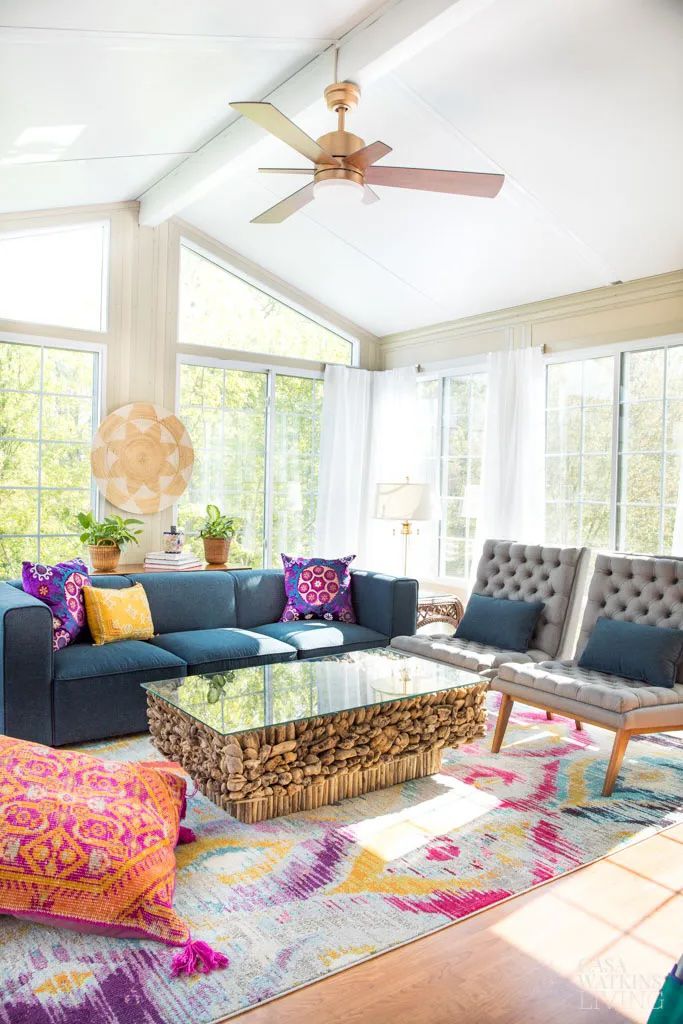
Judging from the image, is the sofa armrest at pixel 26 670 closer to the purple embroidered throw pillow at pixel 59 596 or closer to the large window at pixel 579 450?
the purple embroidered throw pillow at pixel 59 596

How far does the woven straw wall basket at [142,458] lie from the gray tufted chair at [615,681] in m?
2.94

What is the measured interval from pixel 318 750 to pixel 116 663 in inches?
47.7

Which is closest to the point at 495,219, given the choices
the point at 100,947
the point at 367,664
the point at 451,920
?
the point at 367,664

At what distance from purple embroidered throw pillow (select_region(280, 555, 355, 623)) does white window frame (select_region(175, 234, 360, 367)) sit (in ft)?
6.52

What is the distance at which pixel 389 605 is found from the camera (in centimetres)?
477

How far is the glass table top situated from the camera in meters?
2.85

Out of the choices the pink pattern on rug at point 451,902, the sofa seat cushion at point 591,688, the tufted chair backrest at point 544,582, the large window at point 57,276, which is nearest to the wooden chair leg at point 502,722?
the sofa seat cushion at point 591,688

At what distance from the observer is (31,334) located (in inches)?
205

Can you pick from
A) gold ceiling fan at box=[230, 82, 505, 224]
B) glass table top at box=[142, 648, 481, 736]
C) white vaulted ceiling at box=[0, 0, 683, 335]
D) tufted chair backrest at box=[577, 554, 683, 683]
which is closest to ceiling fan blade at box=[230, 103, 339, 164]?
gold ceiling fan at box=[230, 82, 505, 224]

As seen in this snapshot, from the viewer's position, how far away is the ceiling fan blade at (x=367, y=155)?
305 cm

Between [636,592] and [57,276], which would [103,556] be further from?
[636,592]

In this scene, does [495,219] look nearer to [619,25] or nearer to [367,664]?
[619,25]

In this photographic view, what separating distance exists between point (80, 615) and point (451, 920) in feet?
7.91

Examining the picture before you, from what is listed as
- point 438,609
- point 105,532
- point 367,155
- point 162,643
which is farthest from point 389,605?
point 367,155
